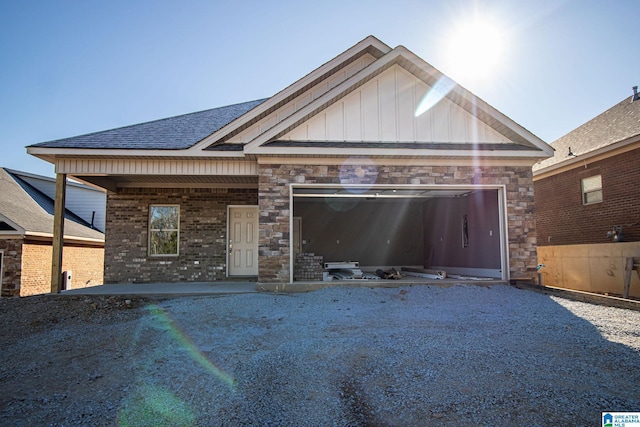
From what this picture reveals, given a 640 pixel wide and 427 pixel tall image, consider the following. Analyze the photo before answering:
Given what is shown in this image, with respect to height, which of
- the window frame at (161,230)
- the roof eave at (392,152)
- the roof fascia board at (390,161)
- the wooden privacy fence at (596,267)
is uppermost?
the roof eave at (392,152)

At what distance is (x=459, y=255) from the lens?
13.5 meters

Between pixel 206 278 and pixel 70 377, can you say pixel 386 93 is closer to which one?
pixel 206 278

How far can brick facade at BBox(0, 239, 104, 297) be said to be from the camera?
572 inches

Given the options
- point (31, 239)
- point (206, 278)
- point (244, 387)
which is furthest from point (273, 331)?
point (31, 239)

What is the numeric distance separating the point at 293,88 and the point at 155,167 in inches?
152

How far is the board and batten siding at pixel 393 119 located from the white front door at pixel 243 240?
11.5 feet

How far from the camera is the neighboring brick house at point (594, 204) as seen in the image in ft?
35.7

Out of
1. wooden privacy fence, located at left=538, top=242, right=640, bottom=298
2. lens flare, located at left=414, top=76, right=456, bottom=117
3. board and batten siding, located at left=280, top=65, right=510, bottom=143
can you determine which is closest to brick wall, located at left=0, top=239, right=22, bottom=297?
board and batten siding, located at left=280, top=65, right=510, bottom=143

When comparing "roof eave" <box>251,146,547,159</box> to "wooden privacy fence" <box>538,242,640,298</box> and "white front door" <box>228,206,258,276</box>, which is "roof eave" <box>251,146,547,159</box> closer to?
A: "wooden privacy fence" <box>538,242,640,298</box>

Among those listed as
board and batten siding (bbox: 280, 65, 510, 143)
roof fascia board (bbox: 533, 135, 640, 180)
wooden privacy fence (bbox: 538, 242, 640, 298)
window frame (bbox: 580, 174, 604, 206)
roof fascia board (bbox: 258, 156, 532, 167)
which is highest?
board and batten siding (bbox: 280, 65, 510, 143)

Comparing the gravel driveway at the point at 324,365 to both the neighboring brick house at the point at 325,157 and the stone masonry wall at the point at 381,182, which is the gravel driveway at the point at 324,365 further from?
the neighboring brick house at the point at 325,157

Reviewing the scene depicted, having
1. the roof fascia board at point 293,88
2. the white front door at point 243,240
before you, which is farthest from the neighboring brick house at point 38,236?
the roof fascia board at point 293,88

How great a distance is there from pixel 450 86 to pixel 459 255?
19.5 ft

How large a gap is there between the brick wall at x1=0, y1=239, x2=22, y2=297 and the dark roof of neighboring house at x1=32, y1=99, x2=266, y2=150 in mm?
7431
